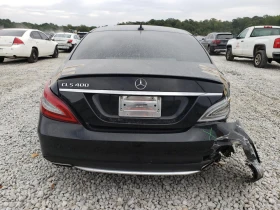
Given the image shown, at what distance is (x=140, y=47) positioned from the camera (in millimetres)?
2719

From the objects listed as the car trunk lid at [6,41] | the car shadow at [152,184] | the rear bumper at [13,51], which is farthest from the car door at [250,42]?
the car shadow at [152,184]

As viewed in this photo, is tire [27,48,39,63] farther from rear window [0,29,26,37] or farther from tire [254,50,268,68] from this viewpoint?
tire [254,50,268,68]

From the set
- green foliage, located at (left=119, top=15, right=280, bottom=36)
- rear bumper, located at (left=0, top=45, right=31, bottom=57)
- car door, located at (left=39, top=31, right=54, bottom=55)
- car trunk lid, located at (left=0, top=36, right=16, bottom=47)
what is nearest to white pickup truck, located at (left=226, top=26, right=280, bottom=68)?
car door, located at (left=39, top=31, right=54, bottom=55)

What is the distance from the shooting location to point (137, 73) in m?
2.01

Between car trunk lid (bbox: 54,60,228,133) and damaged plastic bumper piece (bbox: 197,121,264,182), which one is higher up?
car trunk lid (bbox: 54,60,228,133)

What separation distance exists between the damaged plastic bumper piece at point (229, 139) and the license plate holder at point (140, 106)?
391 mm

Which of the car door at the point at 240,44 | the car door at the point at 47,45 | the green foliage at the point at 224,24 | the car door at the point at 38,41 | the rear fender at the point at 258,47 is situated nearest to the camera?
the rear fender at the point at 258,47

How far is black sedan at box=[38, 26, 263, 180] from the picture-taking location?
6.48 feet

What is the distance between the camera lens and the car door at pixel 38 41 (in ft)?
37.0

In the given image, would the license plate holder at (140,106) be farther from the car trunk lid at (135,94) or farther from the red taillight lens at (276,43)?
the red taillight lens at (276,43)

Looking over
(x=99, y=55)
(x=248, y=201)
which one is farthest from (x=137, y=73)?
(x=248, y=201)

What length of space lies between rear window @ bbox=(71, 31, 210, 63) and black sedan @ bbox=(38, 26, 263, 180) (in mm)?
492

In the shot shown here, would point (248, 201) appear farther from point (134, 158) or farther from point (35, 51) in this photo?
point (35, 51)

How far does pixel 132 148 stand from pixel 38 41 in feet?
36.2
